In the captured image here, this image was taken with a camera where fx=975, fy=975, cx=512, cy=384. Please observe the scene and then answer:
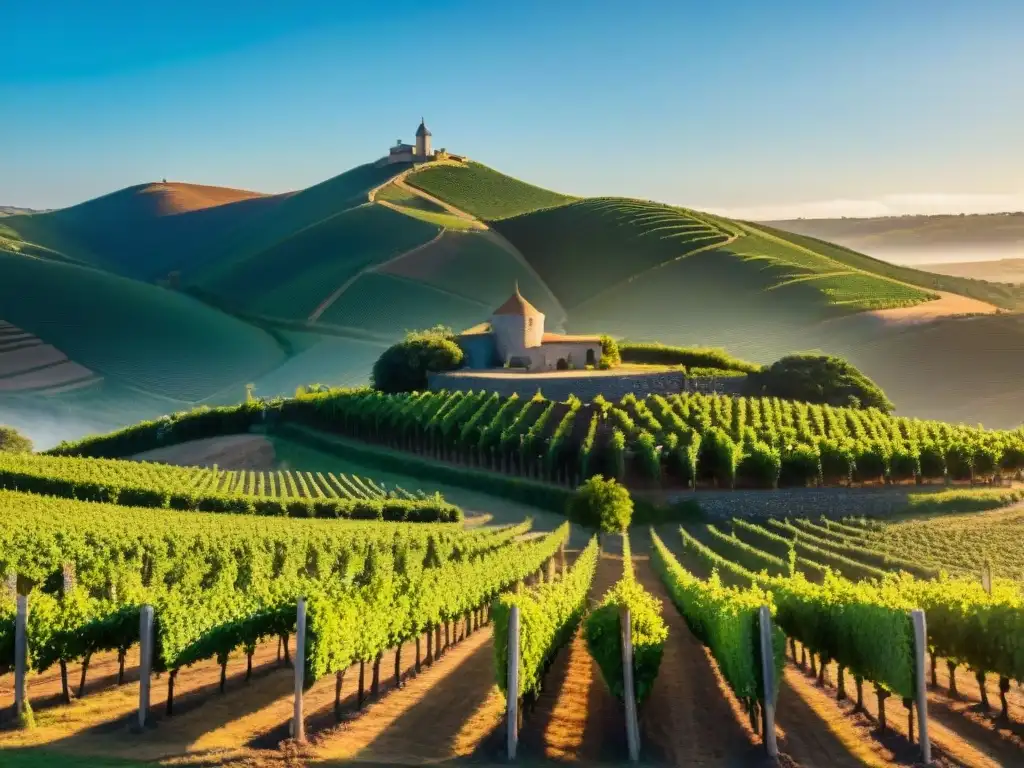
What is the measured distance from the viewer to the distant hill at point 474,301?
91062 mm

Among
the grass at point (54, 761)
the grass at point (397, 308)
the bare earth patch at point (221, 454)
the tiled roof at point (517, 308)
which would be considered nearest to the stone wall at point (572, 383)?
the tiled roof at point (517, 308)

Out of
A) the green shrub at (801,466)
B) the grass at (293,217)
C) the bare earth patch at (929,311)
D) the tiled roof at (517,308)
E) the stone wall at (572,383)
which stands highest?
the grass at (293,217)

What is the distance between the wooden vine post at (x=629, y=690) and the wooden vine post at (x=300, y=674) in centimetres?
384

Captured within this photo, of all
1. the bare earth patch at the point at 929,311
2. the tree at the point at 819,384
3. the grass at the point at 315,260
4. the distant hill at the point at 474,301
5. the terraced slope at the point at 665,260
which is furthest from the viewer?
the grass at the point at 315,260

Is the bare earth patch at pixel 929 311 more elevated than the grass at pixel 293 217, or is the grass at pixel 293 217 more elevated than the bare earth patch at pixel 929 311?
the grass at pixel 293 217

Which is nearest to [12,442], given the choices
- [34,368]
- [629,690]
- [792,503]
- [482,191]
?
[34,368]

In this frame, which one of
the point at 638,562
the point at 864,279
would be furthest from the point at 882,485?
the point at 864,279

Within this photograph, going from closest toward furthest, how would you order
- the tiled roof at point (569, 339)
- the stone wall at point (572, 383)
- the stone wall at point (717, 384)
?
the stone wall at point (572, 383) < the stone wall at point (717, 384) < the tiled roof at point (569, 339)

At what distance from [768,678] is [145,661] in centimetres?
763

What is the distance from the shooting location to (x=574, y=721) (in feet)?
42.7

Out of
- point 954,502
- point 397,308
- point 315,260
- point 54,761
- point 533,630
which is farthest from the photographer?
point 315,260

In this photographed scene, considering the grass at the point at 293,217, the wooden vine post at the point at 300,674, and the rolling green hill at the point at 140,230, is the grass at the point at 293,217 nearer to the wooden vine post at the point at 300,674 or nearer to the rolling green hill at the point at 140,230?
the rolling green hill at the point at 140,230

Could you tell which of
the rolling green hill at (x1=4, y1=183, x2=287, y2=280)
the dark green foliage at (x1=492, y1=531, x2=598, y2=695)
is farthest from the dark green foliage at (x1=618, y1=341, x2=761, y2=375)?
the rolling green hill at (x1=4, y1=183, x2=287, y2=280)

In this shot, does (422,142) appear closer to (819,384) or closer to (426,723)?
(819,384)
